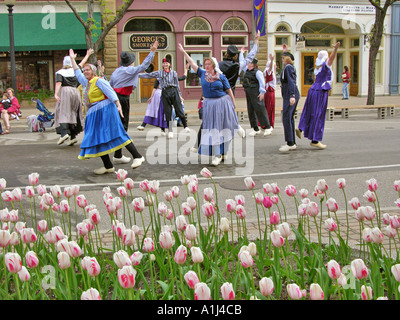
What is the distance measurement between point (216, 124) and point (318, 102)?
2.67 m

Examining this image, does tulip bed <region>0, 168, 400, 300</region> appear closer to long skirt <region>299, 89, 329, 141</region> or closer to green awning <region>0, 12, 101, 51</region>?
long skirt <region>299, 89, 329, 141</region>

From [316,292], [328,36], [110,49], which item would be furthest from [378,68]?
[316,292]

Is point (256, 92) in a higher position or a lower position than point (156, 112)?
higher

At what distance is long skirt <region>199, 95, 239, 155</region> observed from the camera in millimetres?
8938

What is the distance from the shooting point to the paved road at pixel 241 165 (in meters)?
7.48

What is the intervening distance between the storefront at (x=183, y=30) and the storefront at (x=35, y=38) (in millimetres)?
2239

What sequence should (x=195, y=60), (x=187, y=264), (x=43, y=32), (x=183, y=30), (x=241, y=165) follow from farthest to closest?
(x=195, y=60)
(x=183, y=30)
(x=43, y=32)
(x=241, y=165)
(x=187, y=264)

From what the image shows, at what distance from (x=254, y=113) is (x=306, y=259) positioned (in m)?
10.3

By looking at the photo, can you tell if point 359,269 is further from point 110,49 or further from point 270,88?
point 110,49

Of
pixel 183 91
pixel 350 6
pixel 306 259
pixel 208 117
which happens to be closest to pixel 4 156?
pixel 208 117

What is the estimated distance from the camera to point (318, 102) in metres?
10.6

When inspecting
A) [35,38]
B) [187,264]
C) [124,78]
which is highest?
[35,38]

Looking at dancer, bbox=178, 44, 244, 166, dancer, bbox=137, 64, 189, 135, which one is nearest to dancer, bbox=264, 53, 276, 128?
dancer, bbox=137, 64, 189, 135

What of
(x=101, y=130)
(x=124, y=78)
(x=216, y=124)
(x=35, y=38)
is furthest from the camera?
(x=35, y=38)
